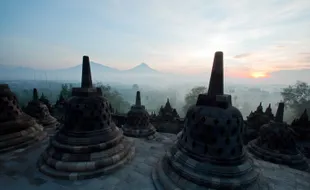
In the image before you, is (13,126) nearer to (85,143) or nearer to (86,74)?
(85,143)

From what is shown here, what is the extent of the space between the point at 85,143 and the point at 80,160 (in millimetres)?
675

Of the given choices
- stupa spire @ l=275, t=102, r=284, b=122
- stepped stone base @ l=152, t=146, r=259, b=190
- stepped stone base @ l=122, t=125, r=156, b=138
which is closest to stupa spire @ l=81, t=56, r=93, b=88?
stepped stone base @ l=152, t=146, r=259, b=190

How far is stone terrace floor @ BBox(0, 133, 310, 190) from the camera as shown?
589cm

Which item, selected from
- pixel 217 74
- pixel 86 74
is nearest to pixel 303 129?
pixel 217 74

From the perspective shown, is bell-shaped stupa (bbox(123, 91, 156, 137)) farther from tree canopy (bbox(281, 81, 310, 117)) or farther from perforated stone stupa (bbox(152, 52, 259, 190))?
tree canopy (bbox(281, 81, 310, 117))

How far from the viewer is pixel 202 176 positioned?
5.43 m

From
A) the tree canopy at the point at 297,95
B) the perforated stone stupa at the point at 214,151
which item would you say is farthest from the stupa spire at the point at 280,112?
the tree canopy at the point at 297,95

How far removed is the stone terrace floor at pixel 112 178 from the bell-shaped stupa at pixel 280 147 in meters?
2.66

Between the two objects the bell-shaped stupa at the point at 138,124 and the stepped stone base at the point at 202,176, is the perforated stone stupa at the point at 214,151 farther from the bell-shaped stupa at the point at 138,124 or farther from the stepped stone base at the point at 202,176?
the bell-shaped stupa at the point at 138,124

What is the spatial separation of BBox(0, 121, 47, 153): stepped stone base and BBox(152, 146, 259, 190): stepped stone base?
7.68 m

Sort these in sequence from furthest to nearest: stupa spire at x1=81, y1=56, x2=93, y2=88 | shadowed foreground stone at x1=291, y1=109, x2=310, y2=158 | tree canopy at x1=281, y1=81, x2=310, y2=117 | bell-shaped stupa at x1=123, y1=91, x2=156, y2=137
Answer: tree canopy at x1=281, y1=81, x2=310, y2=117 → shadowed foreground stone at x1=291, y1=109, x2=310, y2=158 → bell-shaped stupa at x1=123, y1=91, x2=156, y2=137 → stupa spire at x1=81, y1=56, x2=93, y2=88

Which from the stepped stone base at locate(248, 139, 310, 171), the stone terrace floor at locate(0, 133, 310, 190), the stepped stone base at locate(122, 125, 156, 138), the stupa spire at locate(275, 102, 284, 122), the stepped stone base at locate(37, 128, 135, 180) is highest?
the stupa spire at locate(275, 102, 284, 122)

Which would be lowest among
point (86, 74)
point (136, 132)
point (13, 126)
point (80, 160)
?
point (136, 132)

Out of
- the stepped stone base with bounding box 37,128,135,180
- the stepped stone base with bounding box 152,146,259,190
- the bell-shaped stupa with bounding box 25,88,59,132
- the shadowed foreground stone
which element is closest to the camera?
the stepped stone base with bounding box 152,146,259,190
